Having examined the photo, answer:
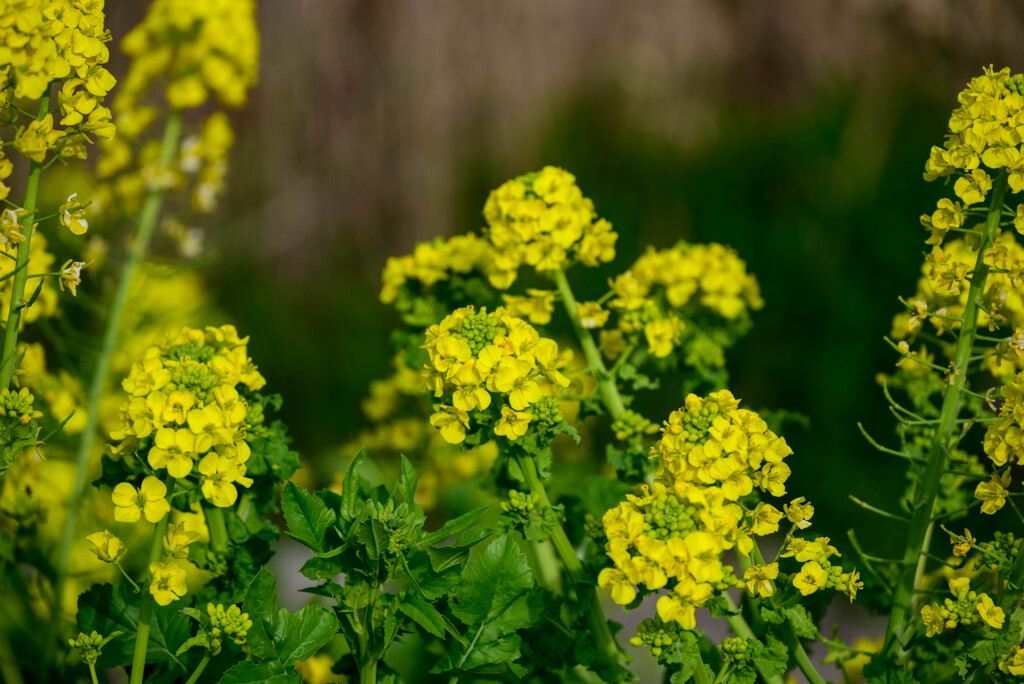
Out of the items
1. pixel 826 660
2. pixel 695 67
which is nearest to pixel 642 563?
pixel 826 660

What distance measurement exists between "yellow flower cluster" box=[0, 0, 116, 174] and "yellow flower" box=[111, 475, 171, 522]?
36cm

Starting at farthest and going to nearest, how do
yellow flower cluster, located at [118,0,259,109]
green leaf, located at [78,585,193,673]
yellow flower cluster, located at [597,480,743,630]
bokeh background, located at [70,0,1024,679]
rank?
bokeh background, located at [70,0,1024,679]
yellow flower cluster, located at [118,0,259,109]
green leaf, located at [78,585,193,673]
yellow flower cluster, located at [597,480,743,630]

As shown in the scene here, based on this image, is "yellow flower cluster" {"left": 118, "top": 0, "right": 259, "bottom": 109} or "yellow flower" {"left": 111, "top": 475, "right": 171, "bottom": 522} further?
"yellow flower cluster" {"left": 118, "top": 0, "right": 259, "bottom": 109}

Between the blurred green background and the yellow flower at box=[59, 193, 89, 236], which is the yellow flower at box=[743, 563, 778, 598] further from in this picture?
the blurred green background

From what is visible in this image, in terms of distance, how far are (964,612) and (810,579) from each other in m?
0.18

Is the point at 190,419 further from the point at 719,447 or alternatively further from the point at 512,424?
the point at 719,447

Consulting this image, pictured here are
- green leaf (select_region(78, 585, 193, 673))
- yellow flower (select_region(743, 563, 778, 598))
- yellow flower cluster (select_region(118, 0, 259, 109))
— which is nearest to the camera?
yellow flower (select_region(743, 563, 778, 598))

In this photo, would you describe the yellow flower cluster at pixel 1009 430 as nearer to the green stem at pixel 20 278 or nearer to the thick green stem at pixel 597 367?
the thick green stem at pixel 597 367

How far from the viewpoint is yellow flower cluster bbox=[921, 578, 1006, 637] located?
3.30 feet

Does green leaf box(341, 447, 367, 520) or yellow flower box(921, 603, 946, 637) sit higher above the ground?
green leaf box(341, 447, 367, 520)

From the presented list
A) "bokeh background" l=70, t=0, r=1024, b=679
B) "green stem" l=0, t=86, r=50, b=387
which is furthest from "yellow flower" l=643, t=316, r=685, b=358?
"bokeh background" l=70, t=0, r=1024, b=679

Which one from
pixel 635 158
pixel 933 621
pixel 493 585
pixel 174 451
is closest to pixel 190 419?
pixel 174 451

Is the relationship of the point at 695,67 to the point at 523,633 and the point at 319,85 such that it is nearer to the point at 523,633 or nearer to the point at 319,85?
A: the point at 319,85

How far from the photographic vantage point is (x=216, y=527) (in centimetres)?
118
